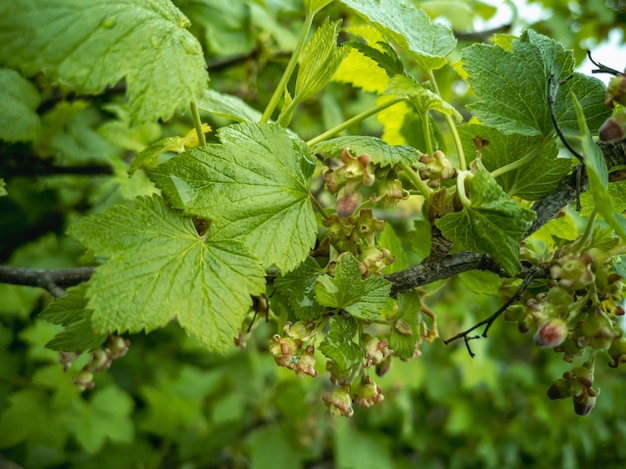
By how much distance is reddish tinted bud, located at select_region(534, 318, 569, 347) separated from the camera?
23.4 inches

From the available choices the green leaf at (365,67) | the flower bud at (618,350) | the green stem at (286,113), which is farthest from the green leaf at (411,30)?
the flower bud at (618,350)

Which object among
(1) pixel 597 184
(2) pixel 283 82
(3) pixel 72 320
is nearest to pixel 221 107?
(2) pixel 283 82

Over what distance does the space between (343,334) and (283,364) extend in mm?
77

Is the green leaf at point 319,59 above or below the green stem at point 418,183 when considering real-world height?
above

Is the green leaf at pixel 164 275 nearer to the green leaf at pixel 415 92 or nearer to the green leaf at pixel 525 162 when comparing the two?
the green leaf at pixel 415 92

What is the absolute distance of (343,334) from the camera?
0.66m

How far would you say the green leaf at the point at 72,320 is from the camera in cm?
67

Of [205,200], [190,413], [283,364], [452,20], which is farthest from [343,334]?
[190,413]

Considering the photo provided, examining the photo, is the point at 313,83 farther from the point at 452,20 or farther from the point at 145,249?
the point at 452,20

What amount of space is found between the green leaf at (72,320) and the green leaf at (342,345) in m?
0.28

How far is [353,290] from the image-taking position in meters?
0.62

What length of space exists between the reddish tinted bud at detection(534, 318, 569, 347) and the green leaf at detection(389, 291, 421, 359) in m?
0.16

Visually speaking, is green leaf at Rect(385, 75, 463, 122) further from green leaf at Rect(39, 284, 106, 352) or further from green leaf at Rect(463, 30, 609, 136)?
green leaf at Rect(39, 284, 106, 352)

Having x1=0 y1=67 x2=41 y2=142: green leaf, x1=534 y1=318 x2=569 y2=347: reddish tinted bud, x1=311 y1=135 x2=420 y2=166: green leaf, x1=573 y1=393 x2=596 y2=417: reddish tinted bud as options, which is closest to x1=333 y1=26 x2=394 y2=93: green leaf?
x1=311 y1=135 x2=420 y2=166: green leaf
